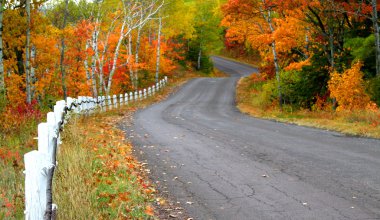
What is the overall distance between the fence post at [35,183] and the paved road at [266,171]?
2627 mm

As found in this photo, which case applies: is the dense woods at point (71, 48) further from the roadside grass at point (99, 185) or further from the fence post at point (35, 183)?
the fence post at point (35, 183)

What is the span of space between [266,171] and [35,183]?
5.54m

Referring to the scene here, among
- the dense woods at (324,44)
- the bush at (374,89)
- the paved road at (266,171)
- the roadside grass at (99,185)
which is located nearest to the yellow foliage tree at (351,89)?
the dense woods at (324,44)

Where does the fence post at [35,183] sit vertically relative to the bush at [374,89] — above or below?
above

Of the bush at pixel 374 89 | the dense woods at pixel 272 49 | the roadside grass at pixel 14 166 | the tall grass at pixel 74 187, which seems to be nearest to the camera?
the tall grass at pixel 74 187

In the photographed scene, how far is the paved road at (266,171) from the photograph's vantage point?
6.11 meters

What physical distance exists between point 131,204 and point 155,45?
3894 centimetres

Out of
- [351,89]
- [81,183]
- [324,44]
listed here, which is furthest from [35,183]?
[324,44]

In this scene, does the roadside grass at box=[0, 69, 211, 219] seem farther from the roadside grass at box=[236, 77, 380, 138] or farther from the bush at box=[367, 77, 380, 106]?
the bush at box=[367, 77, 380, 106]

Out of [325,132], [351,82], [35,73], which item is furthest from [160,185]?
[35,73]

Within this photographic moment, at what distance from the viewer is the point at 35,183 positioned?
3654 millimetres

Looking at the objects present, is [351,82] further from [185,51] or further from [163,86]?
[185,51]

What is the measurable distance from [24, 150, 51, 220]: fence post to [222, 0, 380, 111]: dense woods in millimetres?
16006

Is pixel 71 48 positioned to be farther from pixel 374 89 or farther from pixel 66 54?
pixel 374 89
